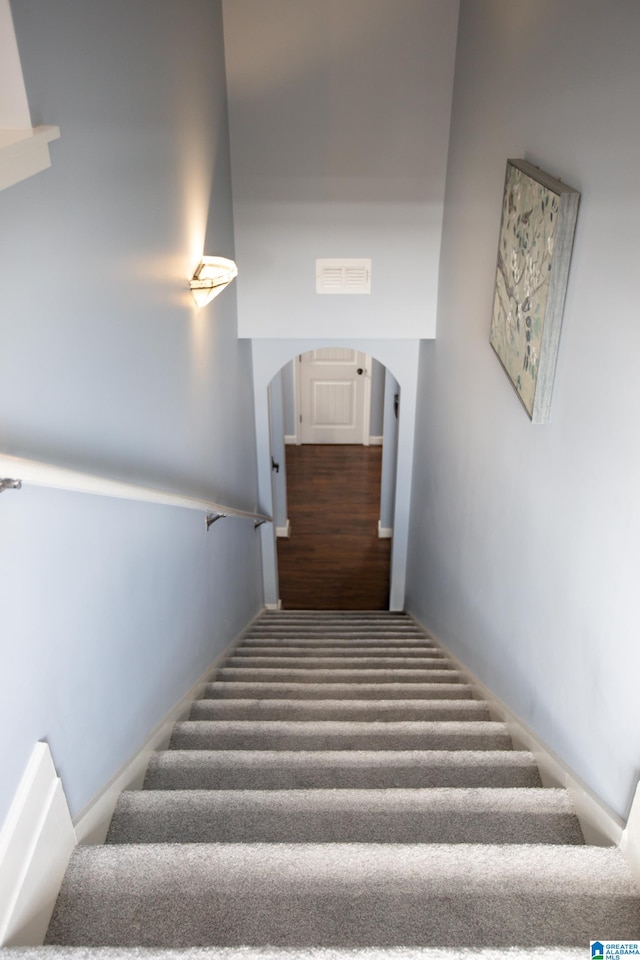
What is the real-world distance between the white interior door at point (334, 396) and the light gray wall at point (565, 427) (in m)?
4.64

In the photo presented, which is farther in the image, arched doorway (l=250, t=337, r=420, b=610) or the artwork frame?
arched doorway (l=250, t=337, r=420, b=610)

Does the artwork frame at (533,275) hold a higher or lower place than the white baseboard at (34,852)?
higher

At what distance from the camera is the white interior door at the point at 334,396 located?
8.10 meters

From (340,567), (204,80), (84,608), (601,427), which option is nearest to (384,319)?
(204,80)

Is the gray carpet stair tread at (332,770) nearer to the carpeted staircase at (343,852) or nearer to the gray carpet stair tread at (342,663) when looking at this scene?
the carpeted staircase at (343,852)

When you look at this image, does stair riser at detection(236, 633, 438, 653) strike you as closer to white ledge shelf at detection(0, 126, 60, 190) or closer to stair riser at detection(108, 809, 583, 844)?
Result: stair riser at detection(108, 809, 583, 844)

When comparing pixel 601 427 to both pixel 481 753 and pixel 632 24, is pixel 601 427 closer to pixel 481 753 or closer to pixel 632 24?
pixel 632 24

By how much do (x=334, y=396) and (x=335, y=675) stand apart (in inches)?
219

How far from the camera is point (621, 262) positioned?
1.61 metres

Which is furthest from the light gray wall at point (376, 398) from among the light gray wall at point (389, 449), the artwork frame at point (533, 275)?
the artwork frame at point (533, 275)

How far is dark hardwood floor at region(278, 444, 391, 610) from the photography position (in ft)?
19.6

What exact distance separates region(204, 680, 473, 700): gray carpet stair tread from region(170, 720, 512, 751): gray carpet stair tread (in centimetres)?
46

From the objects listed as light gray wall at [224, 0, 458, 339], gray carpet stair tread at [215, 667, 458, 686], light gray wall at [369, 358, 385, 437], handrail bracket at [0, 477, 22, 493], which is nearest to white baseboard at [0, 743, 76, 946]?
handrail bracket at [0, 477, 22, 493]

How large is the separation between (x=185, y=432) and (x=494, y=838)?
1838 millimetres
